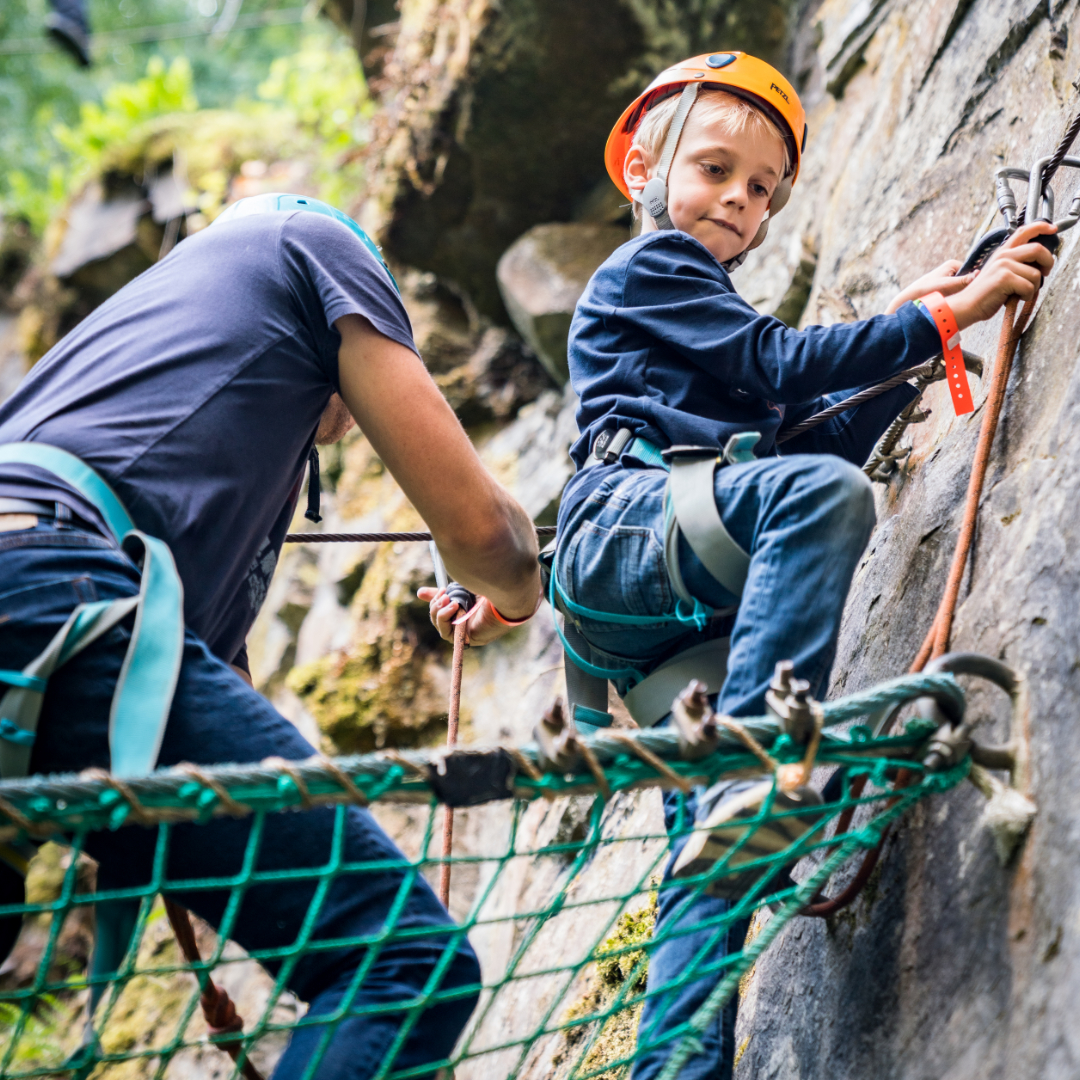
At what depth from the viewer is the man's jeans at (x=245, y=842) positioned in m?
1.37

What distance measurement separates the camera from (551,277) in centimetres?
505

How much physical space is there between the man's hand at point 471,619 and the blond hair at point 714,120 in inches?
42.9

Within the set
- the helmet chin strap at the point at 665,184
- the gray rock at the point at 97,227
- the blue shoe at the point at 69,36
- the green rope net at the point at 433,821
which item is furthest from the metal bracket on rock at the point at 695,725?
the blue shoe at the point at 69,36

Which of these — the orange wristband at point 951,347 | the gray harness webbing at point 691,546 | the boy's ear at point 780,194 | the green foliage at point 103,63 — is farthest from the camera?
the green foliage at point 103,63

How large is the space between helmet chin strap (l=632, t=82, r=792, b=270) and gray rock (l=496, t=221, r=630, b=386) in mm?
2367

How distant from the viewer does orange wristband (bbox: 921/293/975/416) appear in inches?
72.7

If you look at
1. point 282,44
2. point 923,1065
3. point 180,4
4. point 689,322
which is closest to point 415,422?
point 689,322

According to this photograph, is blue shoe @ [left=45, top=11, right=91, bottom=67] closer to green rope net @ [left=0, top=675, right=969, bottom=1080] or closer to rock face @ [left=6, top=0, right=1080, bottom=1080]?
rock face @ [left=6, top=0, right=1080, bottom=1080]

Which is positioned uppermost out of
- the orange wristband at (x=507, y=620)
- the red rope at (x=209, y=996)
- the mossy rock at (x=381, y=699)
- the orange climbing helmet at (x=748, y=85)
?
the orange climbing helmet at (x=748, y=85)

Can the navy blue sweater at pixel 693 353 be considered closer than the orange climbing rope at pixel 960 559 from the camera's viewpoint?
No

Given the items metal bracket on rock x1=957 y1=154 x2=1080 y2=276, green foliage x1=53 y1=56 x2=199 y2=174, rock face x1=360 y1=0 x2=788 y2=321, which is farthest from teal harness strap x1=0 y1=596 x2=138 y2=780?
green foliage x1=53 y1=56 x2=199 y2=174

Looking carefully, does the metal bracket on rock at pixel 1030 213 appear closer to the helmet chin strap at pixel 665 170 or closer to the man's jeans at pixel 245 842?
the helmet chin strap at pixel 665 170

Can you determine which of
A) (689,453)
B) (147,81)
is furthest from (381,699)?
(147,81)

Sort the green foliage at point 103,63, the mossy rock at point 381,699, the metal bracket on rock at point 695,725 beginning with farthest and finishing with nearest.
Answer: the green foliage at point 103,63
the mossy rock at point 381,699
the metal bracket on rock at point 695,725
